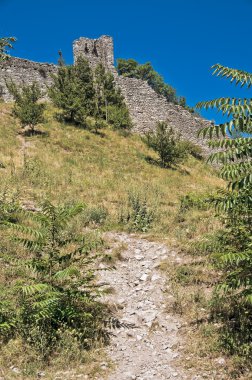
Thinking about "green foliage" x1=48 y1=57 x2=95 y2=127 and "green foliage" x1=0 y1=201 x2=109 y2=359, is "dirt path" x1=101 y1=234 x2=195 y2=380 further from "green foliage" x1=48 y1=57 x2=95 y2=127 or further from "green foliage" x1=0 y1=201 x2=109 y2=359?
"green foliage" x1=48 y1=57 x2=95 y2=127

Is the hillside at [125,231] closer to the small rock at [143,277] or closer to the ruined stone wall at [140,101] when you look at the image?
the small rock at [143,277]

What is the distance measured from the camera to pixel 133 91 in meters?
31.4

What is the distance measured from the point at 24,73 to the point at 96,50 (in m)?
7.21

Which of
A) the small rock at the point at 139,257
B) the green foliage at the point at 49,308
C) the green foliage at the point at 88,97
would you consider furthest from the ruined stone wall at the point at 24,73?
the green foliage at the point at 49,308

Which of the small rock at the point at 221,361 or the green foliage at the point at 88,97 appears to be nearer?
the small rock at the point at 221,361

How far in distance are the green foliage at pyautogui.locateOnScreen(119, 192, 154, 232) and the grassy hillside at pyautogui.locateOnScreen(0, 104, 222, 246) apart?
0.21 m

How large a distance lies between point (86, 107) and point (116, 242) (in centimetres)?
1875

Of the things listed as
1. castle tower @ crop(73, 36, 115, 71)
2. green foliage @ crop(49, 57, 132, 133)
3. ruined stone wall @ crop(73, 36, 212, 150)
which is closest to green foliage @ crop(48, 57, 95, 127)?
green foliage @ crop(49, 57, 132, 133)

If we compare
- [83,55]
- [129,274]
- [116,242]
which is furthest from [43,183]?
[83,55]

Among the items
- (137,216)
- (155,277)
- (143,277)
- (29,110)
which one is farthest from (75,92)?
(155,277)

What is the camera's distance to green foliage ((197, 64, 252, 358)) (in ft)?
15.7

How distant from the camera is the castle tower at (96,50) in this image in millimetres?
31873

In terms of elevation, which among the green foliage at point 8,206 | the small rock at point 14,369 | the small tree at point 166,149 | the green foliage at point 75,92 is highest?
the green foliage at point 75,92

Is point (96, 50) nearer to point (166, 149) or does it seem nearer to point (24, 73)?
point (24, 73)
